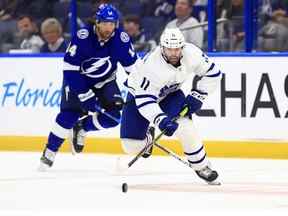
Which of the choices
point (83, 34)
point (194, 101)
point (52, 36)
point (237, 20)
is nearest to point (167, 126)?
point (194, 101)

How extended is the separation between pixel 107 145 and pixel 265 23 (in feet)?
5.81

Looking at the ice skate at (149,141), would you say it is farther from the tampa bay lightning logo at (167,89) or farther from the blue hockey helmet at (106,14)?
the blue hockey helmet at (106,14)

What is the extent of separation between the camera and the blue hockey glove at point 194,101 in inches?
286

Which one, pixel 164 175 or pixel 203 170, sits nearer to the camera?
pixel 203 170

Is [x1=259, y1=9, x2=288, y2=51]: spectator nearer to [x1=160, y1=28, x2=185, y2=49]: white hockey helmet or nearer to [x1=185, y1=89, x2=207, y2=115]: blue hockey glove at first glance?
[x1=185, y1=89, x2=207, y2=115]: blue hockey glove

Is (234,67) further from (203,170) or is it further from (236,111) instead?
(203,170)

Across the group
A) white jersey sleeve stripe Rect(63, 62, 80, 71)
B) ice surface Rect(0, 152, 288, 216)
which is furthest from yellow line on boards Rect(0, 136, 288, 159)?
Result: white jersey sleeve stripe Rect(63, 62, 80, 71)

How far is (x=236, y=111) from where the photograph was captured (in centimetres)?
949

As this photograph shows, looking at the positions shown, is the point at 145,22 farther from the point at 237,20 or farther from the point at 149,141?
the point at 149,141

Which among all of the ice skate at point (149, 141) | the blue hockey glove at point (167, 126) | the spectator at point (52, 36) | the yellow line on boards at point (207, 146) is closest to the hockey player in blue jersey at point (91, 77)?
the ice skate at point (149, 141)

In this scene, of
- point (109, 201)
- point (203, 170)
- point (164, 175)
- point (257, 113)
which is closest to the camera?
point (109, 201)

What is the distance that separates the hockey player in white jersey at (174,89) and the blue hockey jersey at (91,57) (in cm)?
96

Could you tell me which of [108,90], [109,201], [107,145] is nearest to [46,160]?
[108,90]

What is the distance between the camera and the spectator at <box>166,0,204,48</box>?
396 inches
